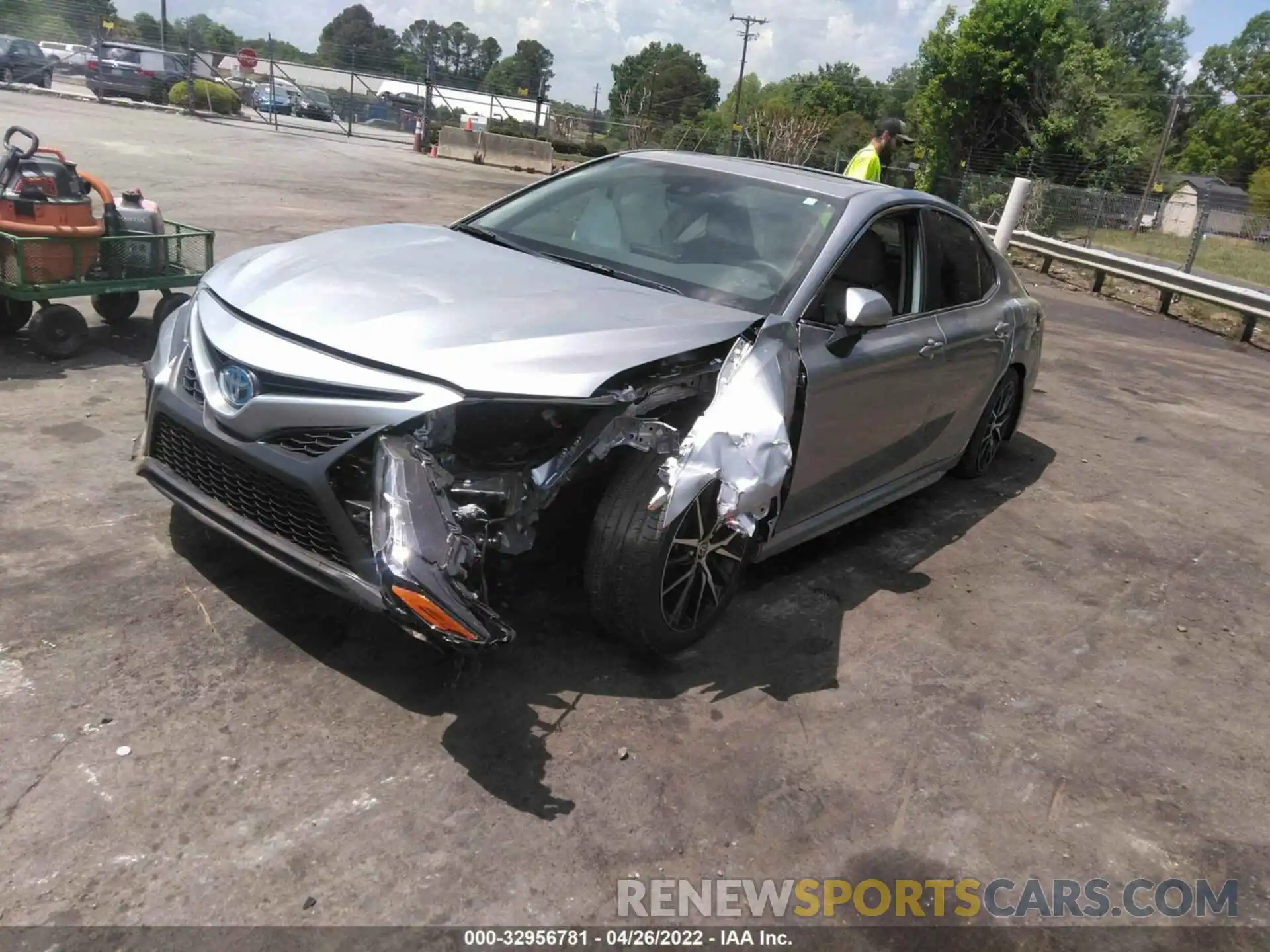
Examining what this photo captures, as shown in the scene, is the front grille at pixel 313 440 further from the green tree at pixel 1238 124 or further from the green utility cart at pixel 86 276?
the green tree at pixel 1238 124

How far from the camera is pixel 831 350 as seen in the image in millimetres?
3908

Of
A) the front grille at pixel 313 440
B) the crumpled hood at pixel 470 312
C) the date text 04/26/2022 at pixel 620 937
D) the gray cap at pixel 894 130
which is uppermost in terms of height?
the gray cap at pixel 894 130

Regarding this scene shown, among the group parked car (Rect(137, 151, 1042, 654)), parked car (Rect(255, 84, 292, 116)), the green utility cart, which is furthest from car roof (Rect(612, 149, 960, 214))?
parked car (Rect(255, 84, 292, 116))

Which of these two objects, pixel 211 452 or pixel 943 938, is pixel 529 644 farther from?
pixel 943 938

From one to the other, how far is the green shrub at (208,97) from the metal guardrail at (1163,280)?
2335 centimetres

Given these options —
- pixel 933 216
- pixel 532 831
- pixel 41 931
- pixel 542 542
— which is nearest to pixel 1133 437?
pixel 933 216

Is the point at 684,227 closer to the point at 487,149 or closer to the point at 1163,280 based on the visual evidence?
the point at 1163,280

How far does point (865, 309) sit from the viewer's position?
12.7ft

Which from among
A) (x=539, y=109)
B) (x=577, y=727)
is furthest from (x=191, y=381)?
(x=539, y=109)

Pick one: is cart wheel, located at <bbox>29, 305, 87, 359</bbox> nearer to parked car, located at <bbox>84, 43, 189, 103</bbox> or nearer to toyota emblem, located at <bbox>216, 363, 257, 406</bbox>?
toyota emblem, located at <bbox>216, 363, 257, 406</bbox>

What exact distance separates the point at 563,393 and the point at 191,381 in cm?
129

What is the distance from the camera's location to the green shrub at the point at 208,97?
96.8 ft

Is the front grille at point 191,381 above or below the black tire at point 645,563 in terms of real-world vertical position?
above

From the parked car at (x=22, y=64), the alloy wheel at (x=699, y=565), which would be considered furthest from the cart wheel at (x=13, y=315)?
the parked car at (x=22, y=64)
